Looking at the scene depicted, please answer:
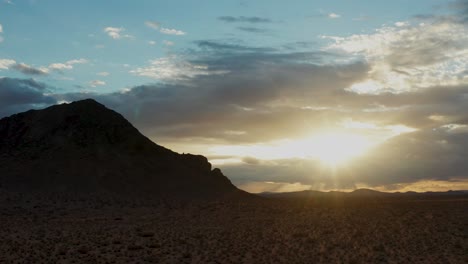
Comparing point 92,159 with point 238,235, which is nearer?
point 238,235

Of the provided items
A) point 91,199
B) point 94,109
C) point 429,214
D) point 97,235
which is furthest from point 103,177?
point 429,214

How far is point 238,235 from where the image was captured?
34.8m

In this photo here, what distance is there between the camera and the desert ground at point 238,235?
29.8 m

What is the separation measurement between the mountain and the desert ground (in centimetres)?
1108

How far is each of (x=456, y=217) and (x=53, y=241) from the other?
2687 centimetres

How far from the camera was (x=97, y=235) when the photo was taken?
34500mm

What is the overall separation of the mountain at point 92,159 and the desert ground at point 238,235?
11.1m

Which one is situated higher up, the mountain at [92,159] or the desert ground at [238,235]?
the mountain at [92,159]

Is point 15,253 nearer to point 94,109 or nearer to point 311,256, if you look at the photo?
point 311,256

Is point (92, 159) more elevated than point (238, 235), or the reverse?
point (92, 159)

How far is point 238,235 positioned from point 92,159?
32.0m

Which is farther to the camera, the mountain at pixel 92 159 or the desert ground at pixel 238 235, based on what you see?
the mountain at pixel 92 159

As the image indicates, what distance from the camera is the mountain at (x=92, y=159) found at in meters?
58.0

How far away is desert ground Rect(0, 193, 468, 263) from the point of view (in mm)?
29812
